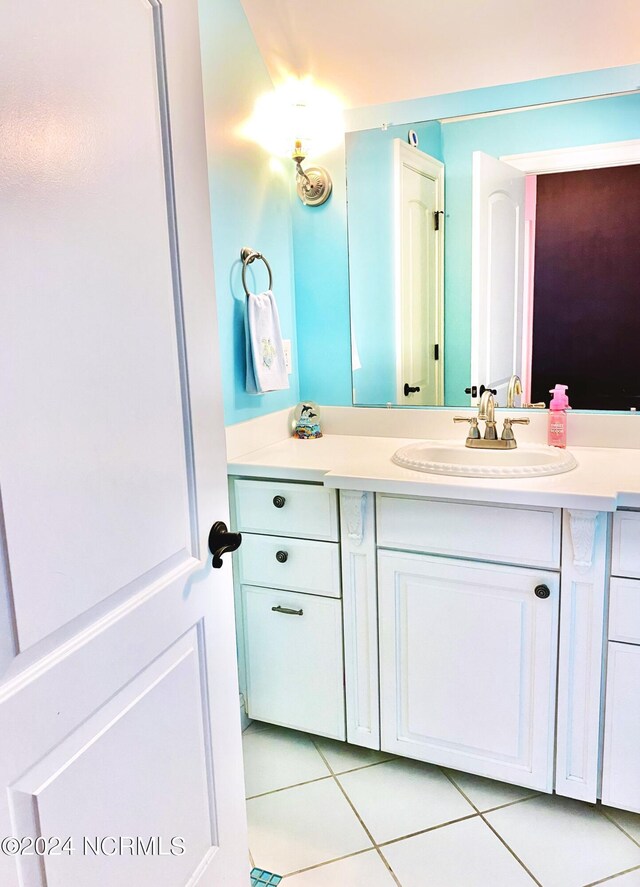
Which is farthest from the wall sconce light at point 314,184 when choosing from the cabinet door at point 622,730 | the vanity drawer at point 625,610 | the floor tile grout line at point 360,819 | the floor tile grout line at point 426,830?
the floor tile grout line at point 426,830

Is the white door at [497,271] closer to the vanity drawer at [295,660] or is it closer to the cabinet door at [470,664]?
the cabinet door at [470,664]

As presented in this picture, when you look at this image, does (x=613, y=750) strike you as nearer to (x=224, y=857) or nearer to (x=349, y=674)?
(x=349, y=674)

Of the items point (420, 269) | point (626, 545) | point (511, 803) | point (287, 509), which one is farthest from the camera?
point (420, 269)

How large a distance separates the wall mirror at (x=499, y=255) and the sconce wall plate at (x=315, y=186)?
84 millimetres

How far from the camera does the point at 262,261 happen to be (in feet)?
6.78

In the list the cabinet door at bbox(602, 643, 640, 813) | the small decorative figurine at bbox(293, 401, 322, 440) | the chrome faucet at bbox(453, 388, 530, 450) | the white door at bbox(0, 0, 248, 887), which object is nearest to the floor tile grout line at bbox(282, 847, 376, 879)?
the white door at bbox(0, 0, 248, 887)

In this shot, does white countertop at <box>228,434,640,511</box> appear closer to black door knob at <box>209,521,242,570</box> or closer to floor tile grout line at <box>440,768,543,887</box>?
black door knob at <box>209,521,242,570</box>

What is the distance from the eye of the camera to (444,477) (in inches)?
64.7

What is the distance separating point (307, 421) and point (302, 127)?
3.21 ft

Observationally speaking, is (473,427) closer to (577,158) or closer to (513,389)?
(513,389)

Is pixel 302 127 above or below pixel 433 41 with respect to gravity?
below

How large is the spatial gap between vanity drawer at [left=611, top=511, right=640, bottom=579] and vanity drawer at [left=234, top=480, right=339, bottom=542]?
70cm

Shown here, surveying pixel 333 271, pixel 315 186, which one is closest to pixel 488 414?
pixel 333 271

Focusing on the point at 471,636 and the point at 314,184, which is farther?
the point at 314,184
